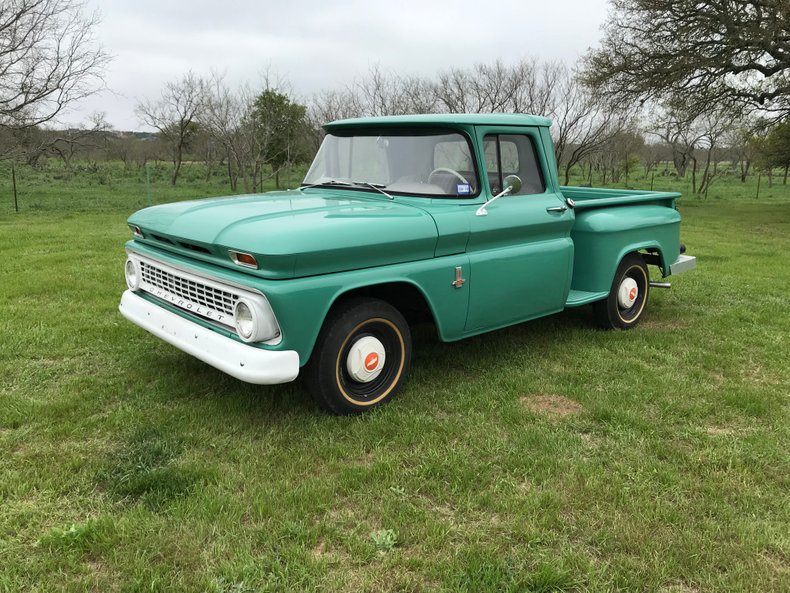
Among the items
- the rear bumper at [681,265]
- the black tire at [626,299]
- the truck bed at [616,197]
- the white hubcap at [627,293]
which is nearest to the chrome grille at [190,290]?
the truck bed at [616,197]

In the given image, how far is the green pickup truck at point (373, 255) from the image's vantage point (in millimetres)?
3057

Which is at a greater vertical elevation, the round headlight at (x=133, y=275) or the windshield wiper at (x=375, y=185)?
the windshield wiper at (x=375, y=185)

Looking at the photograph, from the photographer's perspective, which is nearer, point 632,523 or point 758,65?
point 632,523

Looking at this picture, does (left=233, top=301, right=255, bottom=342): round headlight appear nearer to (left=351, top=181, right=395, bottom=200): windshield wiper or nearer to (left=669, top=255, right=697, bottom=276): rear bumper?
(left=351, top=181, right=395, bottom=200): windshield wiper

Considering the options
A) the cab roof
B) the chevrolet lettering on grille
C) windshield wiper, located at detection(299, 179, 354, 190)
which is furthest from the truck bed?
the chevrolet lettering on grille

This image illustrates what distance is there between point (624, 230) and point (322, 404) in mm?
3089

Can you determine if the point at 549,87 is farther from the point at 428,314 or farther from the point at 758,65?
the point at 428,314

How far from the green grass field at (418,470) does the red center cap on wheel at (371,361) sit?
28cm

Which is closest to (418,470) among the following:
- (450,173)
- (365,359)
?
(365,359)

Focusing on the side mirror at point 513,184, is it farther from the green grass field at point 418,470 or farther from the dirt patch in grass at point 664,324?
the dirt patch in grass at point 664,324

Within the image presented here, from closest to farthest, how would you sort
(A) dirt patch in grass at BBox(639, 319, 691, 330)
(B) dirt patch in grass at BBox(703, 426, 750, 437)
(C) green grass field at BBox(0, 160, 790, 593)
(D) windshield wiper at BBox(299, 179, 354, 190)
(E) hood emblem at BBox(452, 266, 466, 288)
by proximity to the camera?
(C) green grass field at BBox(0, 160, 790, 593) → (B) dirt patch in grass at BBox(703, 426, 750, 437) → (E) hood emblem at BBox(452, 266, 466, 288) → (D) windshield wiper at BBox(299, 179, 354, 190) → (A) dirt patch in grass at BBox(639, 319, 691, 330)

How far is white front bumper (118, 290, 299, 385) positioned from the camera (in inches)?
117

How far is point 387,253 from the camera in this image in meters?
3.39

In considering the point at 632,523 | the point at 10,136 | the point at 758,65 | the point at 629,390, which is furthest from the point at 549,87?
the point at 632,523
